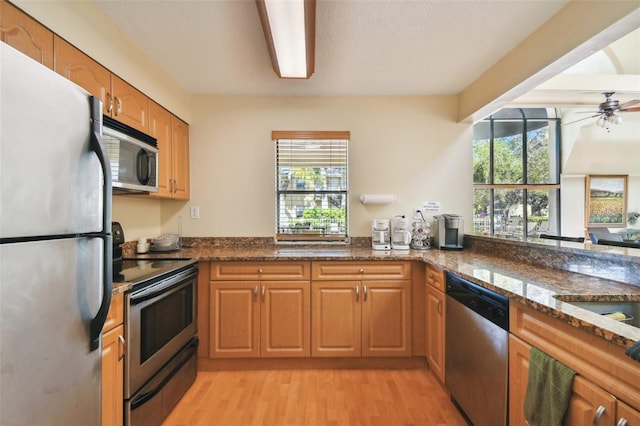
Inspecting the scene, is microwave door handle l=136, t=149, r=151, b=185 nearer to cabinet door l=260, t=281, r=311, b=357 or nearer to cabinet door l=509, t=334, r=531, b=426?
cabinet door l=260, t=281, r=311, b=357

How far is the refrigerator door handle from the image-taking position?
968 mm

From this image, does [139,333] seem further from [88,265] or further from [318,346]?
[318,346]

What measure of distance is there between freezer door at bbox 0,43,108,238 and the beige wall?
1807 mm

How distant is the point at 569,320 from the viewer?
0.90 m

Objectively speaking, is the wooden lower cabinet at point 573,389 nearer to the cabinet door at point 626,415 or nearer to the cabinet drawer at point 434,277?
the cabinet door at point 626,415

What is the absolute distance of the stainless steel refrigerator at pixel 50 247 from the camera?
2.34 ft

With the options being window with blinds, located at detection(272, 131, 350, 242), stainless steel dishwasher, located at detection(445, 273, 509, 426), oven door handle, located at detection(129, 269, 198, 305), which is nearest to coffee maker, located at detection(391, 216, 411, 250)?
window with blinds, located at detection(272, 131, 350, 242)

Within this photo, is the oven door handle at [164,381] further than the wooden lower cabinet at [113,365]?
Yes

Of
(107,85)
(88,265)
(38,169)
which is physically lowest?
(88,265)

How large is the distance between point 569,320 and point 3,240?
5.50 feet

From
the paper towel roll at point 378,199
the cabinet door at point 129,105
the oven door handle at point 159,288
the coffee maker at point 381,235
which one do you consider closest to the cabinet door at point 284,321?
the oven door handle at point 159,288

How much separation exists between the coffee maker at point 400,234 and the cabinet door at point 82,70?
234cm

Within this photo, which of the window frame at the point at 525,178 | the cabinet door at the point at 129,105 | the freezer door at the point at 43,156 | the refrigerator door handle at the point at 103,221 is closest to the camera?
the freezer door at the point at 43,156

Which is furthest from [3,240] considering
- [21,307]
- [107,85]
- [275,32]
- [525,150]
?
[525,150]
